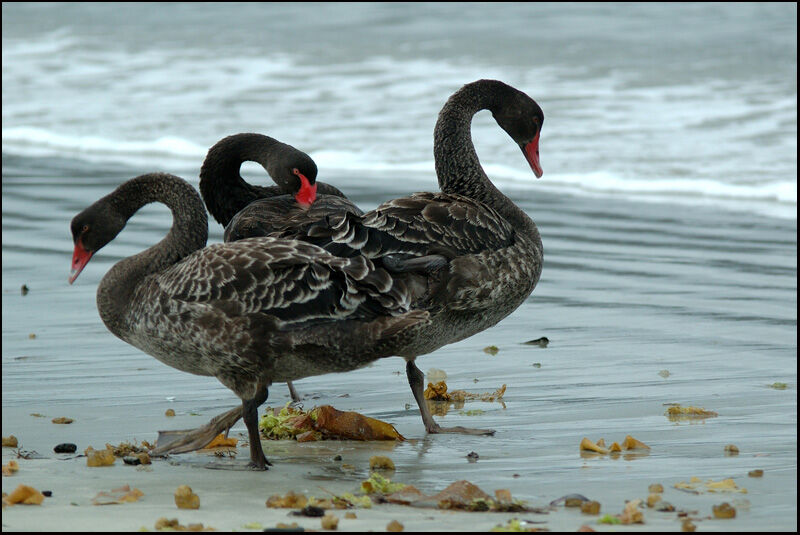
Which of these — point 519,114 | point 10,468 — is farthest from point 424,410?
point 519,114

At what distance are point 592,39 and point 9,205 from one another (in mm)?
14548

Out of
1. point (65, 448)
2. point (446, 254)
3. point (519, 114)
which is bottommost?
point (65, 448)

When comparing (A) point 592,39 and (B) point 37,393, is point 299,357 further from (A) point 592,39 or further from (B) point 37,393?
(A) point 592,39

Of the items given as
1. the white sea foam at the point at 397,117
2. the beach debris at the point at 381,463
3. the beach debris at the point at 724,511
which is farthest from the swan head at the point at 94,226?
the white sea foam at the point at 397,117

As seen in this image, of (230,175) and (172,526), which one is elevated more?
(230,175)

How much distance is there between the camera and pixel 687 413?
5.83m

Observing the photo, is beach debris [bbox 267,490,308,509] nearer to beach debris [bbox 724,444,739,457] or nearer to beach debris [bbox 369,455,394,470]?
beach debris [bbox 369,455,394,470]

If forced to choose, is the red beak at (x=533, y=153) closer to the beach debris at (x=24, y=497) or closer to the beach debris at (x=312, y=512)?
the beach debris at (x=312, y=512)

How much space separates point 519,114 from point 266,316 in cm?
275

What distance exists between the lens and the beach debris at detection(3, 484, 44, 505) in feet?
13.7

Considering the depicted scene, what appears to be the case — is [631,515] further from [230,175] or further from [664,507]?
[230,175]

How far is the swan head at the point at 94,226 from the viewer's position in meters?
6.12

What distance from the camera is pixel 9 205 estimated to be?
38.2 ft

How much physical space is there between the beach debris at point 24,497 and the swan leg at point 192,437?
989 millimetres
